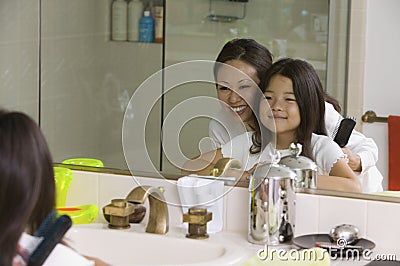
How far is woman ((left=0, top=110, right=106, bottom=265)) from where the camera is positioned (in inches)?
51.1

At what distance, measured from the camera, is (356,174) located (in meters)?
2.02

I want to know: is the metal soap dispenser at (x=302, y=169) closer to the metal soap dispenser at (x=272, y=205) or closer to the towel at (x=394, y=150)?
the metal soap dispenser at (x=272, y=205)

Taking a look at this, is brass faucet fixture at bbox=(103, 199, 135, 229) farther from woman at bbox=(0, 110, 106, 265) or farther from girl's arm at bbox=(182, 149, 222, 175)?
woman at bbox=(0, 110, 106, 265)

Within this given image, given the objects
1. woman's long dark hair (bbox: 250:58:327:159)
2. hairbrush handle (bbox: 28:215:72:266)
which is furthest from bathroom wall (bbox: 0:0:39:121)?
hairbrush handle (bbox: 28:215:72:266)

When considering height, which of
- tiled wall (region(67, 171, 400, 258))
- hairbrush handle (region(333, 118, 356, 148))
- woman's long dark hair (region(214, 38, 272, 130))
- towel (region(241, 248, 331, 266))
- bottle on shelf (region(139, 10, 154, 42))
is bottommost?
towel (region(241, 248, 331, 266))

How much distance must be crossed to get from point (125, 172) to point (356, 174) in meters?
0.54

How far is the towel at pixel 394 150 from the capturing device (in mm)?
1980

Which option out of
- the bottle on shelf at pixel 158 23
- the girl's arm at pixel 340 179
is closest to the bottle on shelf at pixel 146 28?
the bottle on shelf at pixel 158 23

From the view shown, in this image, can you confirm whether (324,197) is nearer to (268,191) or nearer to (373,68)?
(268,191)

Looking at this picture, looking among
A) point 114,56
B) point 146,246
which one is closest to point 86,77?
point 114,56

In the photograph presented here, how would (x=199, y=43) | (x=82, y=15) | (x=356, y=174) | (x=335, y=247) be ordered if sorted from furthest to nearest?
(x=82, y=15), (x=199, y=43), (x=356, y=174), (x=335, y=247)

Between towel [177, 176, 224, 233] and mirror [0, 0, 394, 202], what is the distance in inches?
3.5

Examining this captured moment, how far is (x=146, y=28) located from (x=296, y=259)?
76cm

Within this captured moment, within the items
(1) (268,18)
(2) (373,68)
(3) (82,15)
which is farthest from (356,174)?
(3) (82,15)
